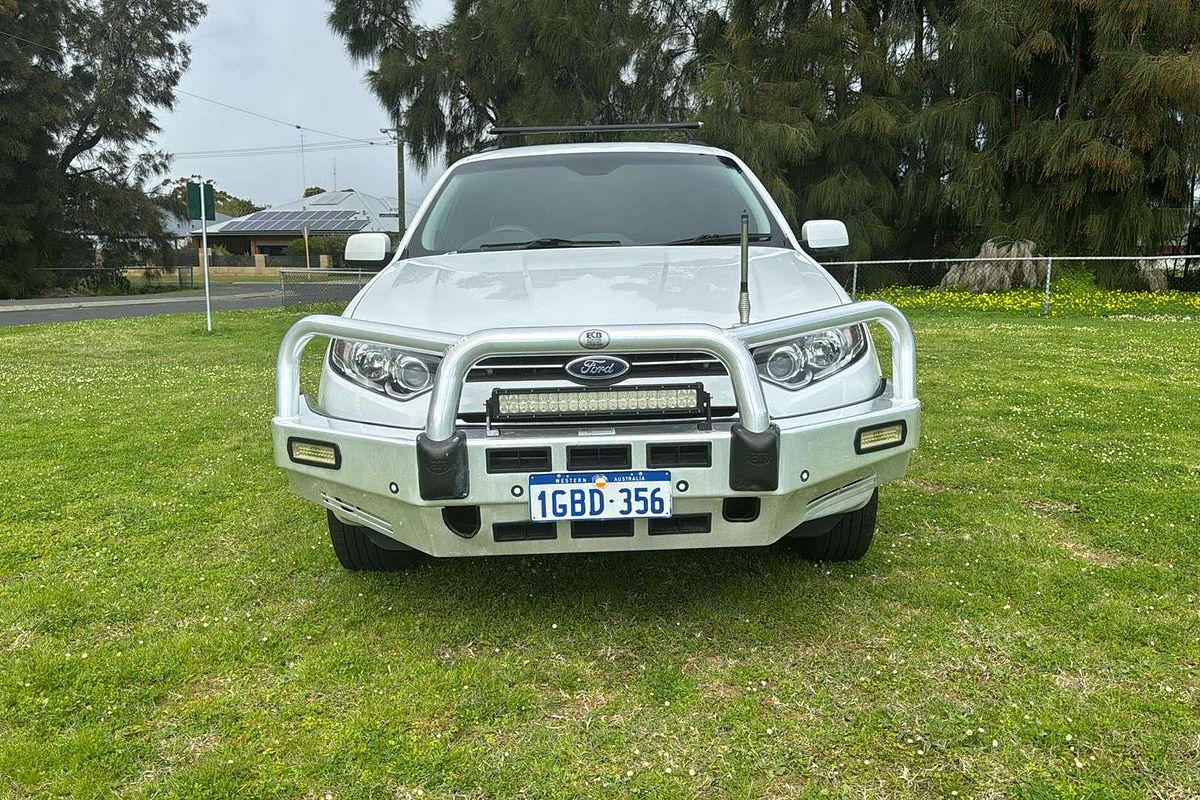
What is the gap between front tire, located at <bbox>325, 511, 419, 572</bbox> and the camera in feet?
10.3

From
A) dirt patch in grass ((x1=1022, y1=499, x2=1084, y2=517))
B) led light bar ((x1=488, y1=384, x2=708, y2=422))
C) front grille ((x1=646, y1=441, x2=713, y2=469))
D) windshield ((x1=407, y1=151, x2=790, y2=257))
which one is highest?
windshield ((x1=407, y1=151, x2=790, y2=257))

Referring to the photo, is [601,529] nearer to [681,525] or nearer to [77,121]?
[681,525]

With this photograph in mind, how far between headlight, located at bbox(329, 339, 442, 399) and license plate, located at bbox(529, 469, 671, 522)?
0.50 m

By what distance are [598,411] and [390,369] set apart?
0.68 metres

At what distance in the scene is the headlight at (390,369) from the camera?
2.62 metres

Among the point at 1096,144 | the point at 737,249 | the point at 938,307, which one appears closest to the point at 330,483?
the point at 737,249

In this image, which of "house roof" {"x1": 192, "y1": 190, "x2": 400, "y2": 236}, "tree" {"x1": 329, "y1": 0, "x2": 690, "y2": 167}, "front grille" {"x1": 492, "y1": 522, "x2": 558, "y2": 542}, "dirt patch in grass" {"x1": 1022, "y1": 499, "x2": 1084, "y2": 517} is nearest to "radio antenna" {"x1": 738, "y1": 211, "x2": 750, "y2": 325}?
"front grille" {"x1": 492, "y1": 522, "x2": 558, "y2": 542}

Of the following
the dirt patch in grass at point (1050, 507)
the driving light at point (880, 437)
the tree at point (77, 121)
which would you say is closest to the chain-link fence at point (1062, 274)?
the dirt patch in grass at point (1050, 507)

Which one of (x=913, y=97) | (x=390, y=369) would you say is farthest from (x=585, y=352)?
(x=913, y=97)

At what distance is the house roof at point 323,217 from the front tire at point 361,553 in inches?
2037

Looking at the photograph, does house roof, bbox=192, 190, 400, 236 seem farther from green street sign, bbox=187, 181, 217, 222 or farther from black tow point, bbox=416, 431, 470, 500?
black tow point, bbox=416, 431, 470, 500

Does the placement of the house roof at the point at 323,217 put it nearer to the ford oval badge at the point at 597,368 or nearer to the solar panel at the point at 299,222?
the solar panel at the point at 299,222

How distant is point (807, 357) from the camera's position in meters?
2.68

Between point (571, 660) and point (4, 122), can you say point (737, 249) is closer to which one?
point (571, 660)
